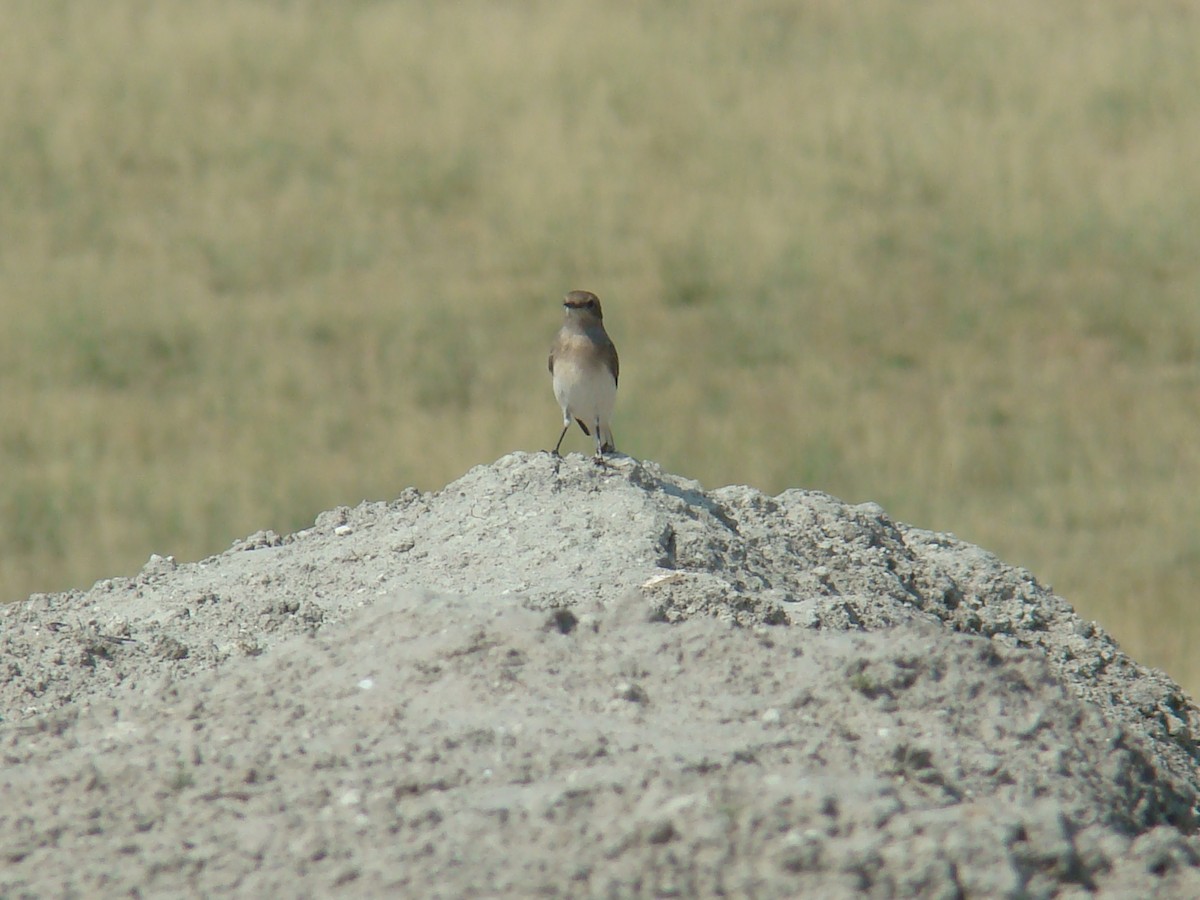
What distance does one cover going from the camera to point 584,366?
19.6 ft

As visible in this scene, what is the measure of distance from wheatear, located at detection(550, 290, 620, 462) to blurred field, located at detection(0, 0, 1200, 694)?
363 centimetres

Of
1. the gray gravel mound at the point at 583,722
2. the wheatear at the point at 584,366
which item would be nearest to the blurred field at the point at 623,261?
the wheatear at the point at 584,366

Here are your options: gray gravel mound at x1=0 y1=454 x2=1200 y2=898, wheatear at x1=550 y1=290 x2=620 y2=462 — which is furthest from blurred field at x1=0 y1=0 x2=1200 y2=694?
gray gravel mound at x1=0 y1=454 x2=1200 y2=898

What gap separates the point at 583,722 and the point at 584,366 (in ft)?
9.51

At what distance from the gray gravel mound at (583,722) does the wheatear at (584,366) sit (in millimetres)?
1351

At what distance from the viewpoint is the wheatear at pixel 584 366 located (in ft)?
19.7

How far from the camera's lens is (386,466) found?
1153 centimetres

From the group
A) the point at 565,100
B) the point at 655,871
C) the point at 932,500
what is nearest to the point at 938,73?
the point at 565,100

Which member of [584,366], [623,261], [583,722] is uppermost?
[623,261]

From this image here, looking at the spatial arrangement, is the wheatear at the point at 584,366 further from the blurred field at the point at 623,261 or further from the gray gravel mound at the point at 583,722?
the blurred field at the point at 623,261

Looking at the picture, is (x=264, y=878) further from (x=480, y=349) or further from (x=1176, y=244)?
(x=1176, y=244)

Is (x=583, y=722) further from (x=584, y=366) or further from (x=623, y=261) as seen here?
(x=623, y=261)

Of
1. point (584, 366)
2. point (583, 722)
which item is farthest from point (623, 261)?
point (583, 722)

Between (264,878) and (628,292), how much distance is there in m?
12.4
